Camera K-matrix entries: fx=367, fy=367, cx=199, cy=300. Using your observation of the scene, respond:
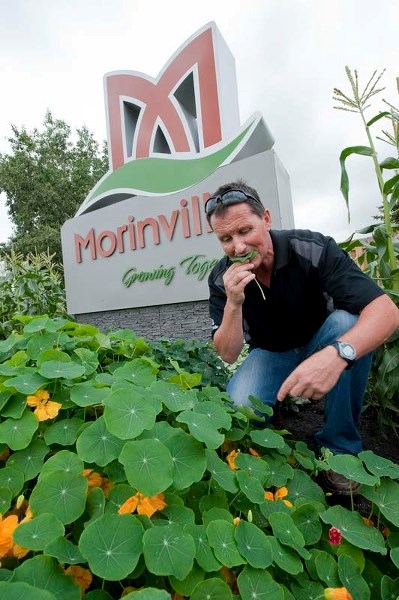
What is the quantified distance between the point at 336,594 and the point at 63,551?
52 centimetres

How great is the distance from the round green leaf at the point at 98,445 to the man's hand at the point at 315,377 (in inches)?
19.0

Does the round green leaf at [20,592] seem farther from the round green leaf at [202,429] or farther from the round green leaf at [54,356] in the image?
the round green leaf at [54,356]

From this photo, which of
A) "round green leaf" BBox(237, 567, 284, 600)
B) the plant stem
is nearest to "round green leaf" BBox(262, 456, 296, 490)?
"round green leaf" BBox(237, 567, 284, 600)

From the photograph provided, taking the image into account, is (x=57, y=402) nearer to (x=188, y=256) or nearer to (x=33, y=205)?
(x=188, y=256)

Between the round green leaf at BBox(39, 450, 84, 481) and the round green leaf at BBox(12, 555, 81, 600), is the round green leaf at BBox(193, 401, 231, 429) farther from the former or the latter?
the round green leaf at BBox(12, 555, 81, 600)

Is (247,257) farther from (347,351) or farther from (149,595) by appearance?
(149,595)

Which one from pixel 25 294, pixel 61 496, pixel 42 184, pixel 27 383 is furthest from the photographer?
pixel 42 184

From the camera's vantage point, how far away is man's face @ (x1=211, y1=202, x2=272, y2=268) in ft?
4.74

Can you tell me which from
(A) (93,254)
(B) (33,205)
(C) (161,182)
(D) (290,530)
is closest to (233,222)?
(D) (290,530)

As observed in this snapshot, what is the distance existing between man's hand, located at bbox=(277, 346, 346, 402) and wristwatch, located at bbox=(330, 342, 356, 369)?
1 centimetres

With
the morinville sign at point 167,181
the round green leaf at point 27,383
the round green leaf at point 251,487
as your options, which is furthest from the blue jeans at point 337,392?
the morinville sign at point 167,181

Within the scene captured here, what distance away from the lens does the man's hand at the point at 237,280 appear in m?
1.38

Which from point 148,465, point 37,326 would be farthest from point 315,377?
point 37,326

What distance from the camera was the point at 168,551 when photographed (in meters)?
0.62
